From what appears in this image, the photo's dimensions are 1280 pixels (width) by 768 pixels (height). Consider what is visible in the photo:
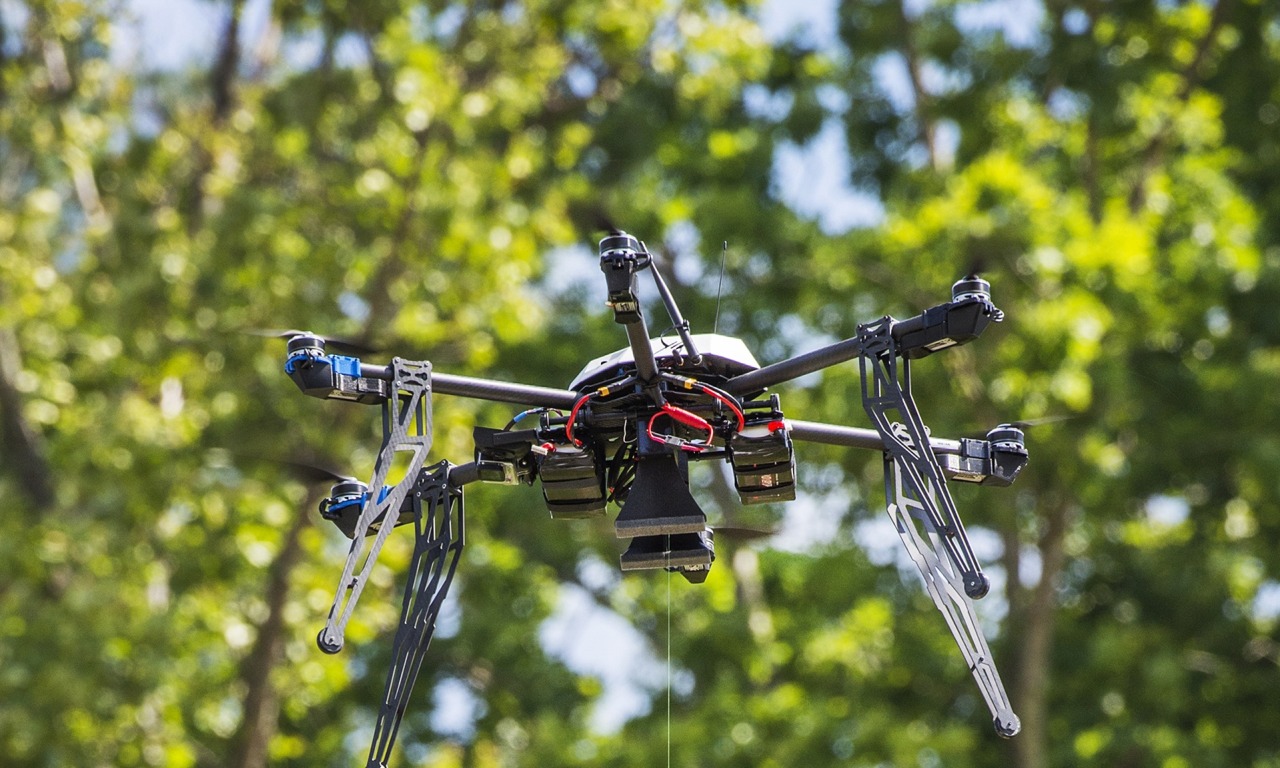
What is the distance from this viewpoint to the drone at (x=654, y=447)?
18.8 feet

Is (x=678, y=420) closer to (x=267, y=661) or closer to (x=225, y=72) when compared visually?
(x=267, y=661)

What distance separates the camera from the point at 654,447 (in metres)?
6.08

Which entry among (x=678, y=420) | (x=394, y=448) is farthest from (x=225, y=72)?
(x=678, y=420)

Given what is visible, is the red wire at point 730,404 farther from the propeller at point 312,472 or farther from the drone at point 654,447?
the propeller at point 312,472

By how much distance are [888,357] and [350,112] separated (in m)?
12.3

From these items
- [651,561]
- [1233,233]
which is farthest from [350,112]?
[651,561]

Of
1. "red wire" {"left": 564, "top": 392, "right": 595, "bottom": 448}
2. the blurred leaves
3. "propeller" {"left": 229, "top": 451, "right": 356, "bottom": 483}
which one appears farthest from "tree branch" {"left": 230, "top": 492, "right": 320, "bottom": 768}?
"red wire" {"left": 564, "top": 392, "right": 595, "bottom": 448}

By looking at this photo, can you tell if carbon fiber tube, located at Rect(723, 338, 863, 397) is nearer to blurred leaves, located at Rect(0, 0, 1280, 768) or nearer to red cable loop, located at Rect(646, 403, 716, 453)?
red cable loop, located at Rect(646, 403, 716, 453)

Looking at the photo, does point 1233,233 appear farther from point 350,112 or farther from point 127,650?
point 127,650

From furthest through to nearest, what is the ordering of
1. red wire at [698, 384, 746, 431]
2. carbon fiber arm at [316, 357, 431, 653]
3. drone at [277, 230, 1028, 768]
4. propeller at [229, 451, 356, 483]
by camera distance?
propeller at [229, 451, 356, 483] → red wire at [698, 384, 746, 431] → carbon fiber arm at [316, 357, 431, 653] → drone at [277, 230, 1028, 768]

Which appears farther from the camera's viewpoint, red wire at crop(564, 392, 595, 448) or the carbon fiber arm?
red wire at crop(564, 392, 595, 448)

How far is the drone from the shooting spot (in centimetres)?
→ 573

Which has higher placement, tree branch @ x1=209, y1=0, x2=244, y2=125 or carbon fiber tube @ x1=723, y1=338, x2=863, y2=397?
tree branch @ x1=209, y1=0, x2=244, y2=125

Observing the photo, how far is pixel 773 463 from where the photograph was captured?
6109 mm
